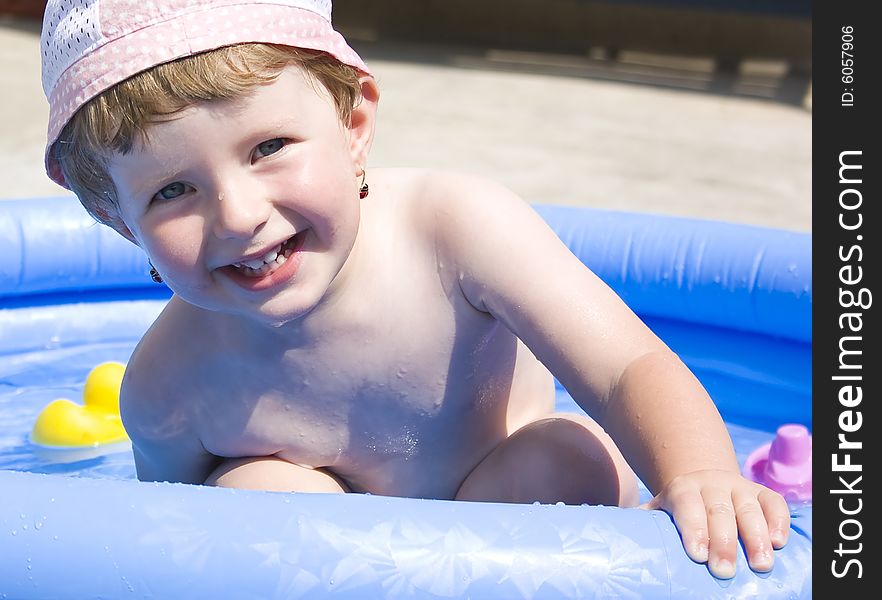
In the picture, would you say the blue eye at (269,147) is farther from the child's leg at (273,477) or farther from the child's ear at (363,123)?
the child's leg at (273,477)

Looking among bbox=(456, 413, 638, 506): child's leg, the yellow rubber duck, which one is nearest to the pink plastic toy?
bbox=(456, 413, 638, 506): child's leg

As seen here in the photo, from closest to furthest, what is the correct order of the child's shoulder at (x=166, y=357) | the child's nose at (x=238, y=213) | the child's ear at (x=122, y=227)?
the child's nose at (x=238, y=213)
the child's ear at (x=122, y=227)
the child's shoulder at (x=166, y=357)

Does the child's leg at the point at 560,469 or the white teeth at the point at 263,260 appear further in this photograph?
the child's leg at the point at 560,469

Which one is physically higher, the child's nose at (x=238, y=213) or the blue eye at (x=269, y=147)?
the blue eye at (x=269, y=147)

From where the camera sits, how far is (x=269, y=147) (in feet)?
5.11

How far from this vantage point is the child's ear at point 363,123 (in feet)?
5.82

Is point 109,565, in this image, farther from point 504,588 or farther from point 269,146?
point 269,146

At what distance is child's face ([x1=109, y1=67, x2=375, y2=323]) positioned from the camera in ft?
4.92

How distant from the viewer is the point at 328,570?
4.45 ft

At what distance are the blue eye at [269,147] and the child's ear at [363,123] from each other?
0.20 m

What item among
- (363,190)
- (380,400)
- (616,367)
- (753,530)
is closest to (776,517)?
(753,530)

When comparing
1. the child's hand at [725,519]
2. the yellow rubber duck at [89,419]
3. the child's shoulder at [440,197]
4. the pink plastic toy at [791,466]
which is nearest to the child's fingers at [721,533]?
the child's hand at [725,519]

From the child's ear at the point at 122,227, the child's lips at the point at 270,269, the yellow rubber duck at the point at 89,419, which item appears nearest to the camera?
the child's lips at the point at 270,269

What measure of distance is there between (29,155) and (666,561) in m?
4.37
